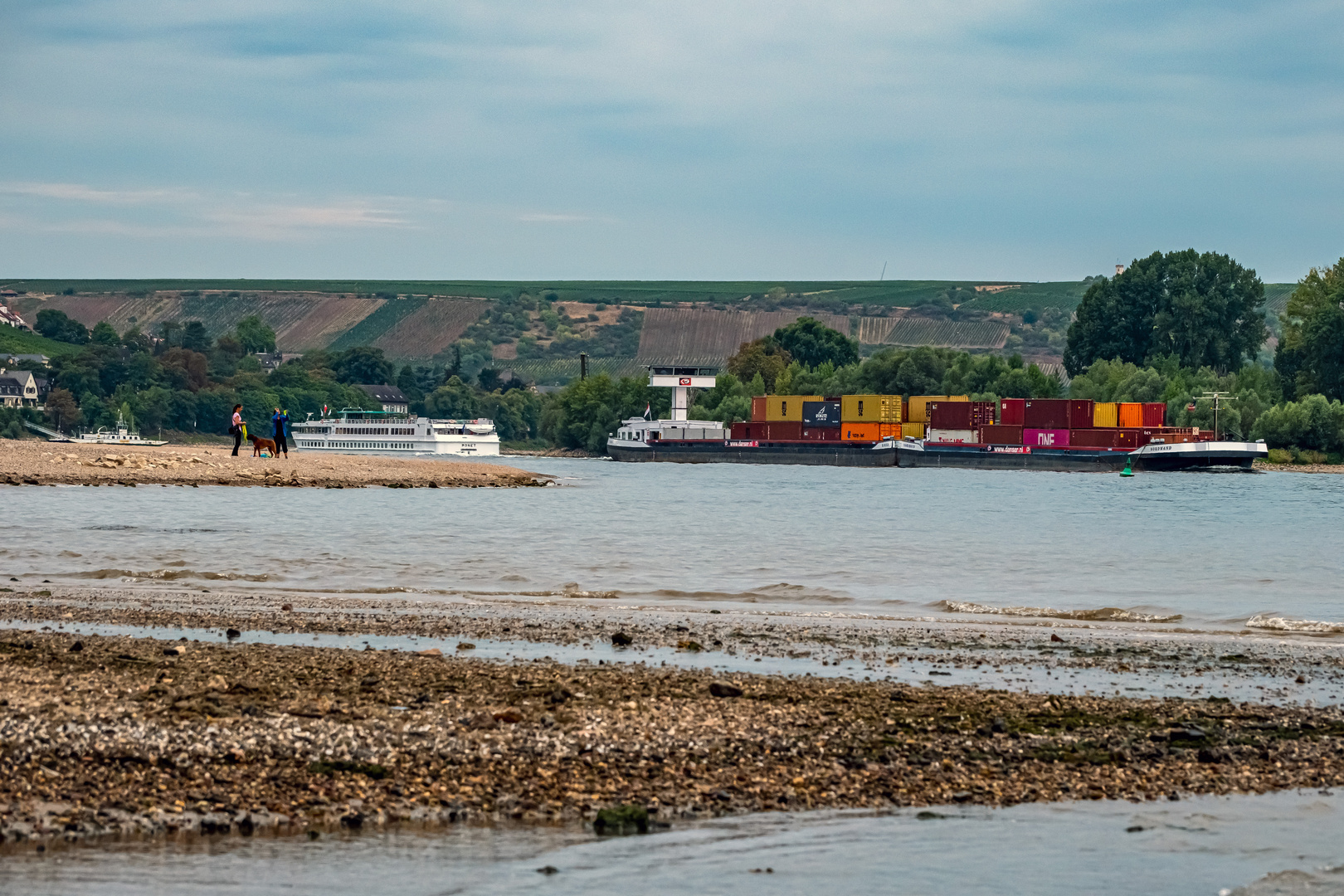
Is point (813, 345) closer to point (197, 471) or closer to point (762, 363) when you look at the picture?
point (762, 363)

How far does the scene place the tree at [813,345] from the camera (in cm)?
17450

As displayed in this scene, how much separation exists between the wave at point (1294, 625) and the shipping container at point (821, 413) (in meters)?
107

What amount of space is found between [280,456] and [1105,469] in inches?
2341

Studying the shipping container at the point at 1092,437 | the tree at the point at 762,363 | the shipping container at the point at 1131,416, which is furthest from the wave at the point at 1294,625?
the tree at the point at 762,363

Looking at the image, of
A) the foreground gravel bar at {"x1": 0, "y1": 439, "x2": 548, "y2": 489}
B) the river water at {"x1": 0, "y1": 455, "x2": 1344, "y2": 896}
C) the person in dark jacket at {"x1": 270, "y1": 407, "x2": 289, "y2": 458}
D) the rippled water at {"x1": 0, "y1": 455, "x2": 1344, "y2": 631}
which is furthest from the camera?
the person in dark jacket at {"x1": 270, "y1": 407, "x2": 289, "y2": 458}

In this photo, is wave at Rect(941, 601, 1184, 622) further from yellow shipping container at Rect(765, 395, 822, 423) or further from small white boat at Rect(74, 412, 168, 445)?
small white boat at Rect(74, 412, 168, 445)

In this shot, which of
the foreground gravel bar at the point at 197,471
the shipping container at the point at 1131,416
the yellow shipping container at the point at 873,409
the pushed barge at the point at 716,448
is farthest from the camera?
the yellow shipping container at the point at 873,409

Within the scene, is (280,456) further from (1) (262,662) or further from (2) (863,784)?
(2) (863,784)

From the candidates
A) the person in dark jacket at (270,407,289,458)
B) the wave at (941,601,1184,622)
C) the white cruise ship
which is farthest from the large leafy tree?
the wave at (941,601,1184,622)

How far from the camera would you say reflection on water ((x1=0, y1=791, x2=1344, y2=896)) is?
26.3 feet

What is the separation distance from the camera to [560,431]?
163 metres

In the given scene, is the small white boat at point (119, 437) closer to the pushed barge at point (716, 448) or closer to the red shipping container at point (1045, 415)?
the pushed barge at point (716, 448)

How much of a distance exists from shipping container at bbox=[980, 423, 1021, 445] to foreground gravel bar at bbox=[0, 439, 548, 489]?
4913cm

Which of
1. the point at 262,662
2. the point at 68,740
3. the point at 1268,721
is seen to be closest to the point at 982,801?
the point at 1268,721
